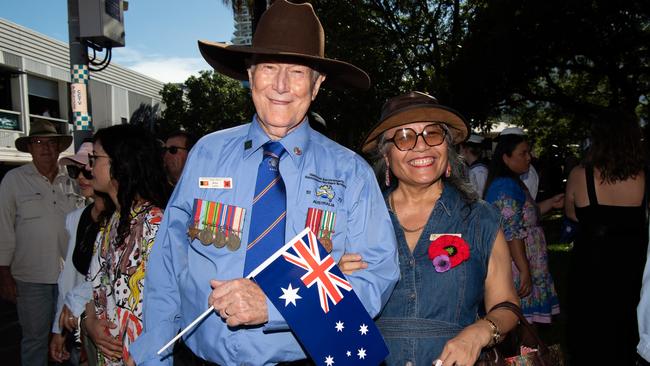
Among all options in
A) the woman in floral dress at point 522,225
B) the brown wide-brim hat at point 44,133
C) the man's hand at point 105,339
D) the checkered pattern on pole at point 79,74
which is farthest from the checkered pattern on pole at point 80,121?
the woman in floral dress at point 522,225

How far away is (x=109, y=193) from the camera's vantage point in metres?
3.40

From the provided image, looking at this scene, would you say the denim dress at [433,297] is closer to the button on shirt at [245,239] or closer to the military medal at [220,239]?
the button on shirt at [245,239]

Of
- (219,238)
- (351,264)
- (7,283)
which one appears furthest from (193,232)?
(7,283)

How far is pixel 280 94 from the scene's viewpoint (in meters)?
2.38

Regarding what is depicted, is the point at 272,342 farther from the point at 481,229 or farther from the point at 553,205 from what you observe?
the point at 553,205

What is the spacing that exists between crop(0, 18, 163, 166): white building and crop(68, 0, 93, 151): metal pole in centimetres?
1743

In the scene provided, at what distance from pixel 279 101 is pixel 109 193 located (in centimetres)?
160

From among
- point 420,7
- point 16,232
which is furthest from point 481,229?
point 420,7

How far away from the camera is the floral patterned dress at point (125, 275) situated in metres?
3.02

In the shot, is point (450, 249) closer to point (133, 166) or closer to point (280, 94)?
point (280, 94)

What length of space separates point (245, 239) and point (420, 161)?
0.97m

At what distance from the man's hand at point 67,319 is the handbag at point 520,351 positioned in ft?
8.61

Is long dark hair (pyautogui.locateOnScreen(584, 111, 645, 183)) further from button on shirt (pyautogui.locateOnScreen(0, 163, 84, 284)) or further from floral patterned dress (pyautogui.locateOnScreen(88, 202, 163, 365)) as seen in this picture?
button on shirt (pyautogui.locateOnScreen(0, 163, 84, 284))

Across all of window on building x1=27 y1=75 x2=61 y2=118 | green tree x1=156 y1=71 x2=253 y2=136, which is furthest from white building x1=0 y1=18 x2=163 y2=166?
green tree x1=156 y1=71 x2=253 y2=136
